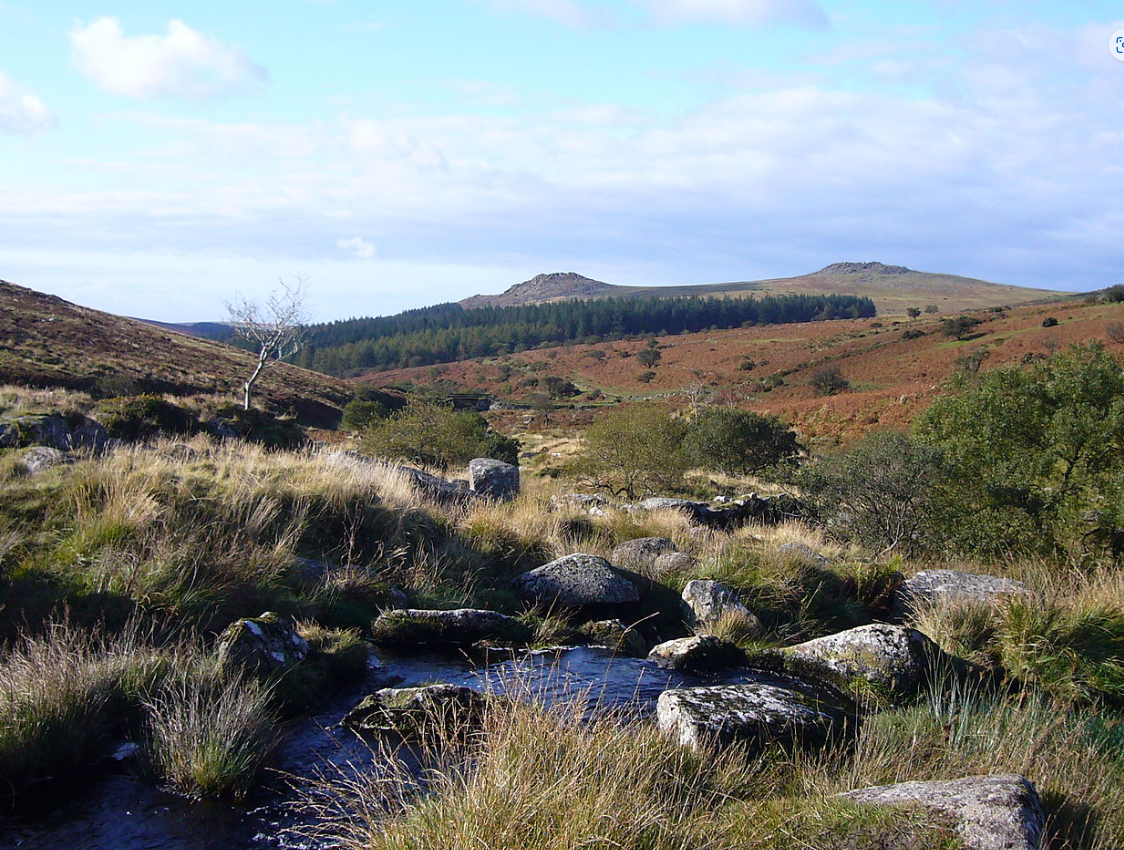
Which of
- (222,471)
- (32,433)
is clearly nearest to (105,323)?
(32,433)

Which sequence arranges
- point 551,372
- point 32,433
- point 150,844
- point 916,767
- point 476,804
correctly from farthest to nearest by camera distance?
point 551,372, point 32,433, point 916,767, point 150,844, point 476,804

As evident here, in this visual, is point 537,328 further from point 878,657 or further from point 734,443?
point 878,657

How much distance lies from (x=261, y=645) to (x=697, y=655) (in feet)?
13.7

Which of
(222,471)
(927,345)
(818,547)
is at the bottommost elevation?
(818,547)

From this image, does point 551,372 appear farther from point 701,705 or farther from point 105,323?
point 701,705

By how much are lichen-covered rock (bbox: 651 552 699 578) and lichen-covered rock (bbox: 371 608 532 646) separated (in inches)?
101

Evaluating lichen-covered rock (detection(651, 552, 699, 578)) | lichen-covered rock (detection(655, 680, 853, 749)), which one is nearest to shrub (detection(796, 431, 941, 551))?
lichen-covered rock (detection(651, 552, 699, 578))

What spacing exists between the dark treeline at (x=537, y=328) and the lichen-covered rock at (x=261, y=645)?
11844 centimetres

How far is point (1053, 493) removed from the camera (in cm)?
1378

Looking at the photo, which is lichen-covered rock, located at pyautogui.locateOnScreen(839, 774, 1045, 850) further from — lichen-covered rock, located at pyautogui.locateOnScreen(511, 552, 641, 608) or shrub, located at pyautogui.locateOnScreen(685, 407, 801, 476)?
shrub, located at pyautogui.locateOnScreen(685, 407, 801, 476)

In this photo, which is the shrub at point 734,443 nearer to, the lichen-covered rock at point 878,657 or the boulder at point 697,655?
the boulder at point 697,655

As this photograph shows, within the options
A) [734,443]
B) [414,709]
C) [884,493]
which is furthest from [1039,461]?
[734,443]

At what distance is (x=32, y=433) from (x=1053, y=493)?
2001cm

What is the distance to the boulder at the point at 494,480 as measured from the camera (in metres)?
14.9
